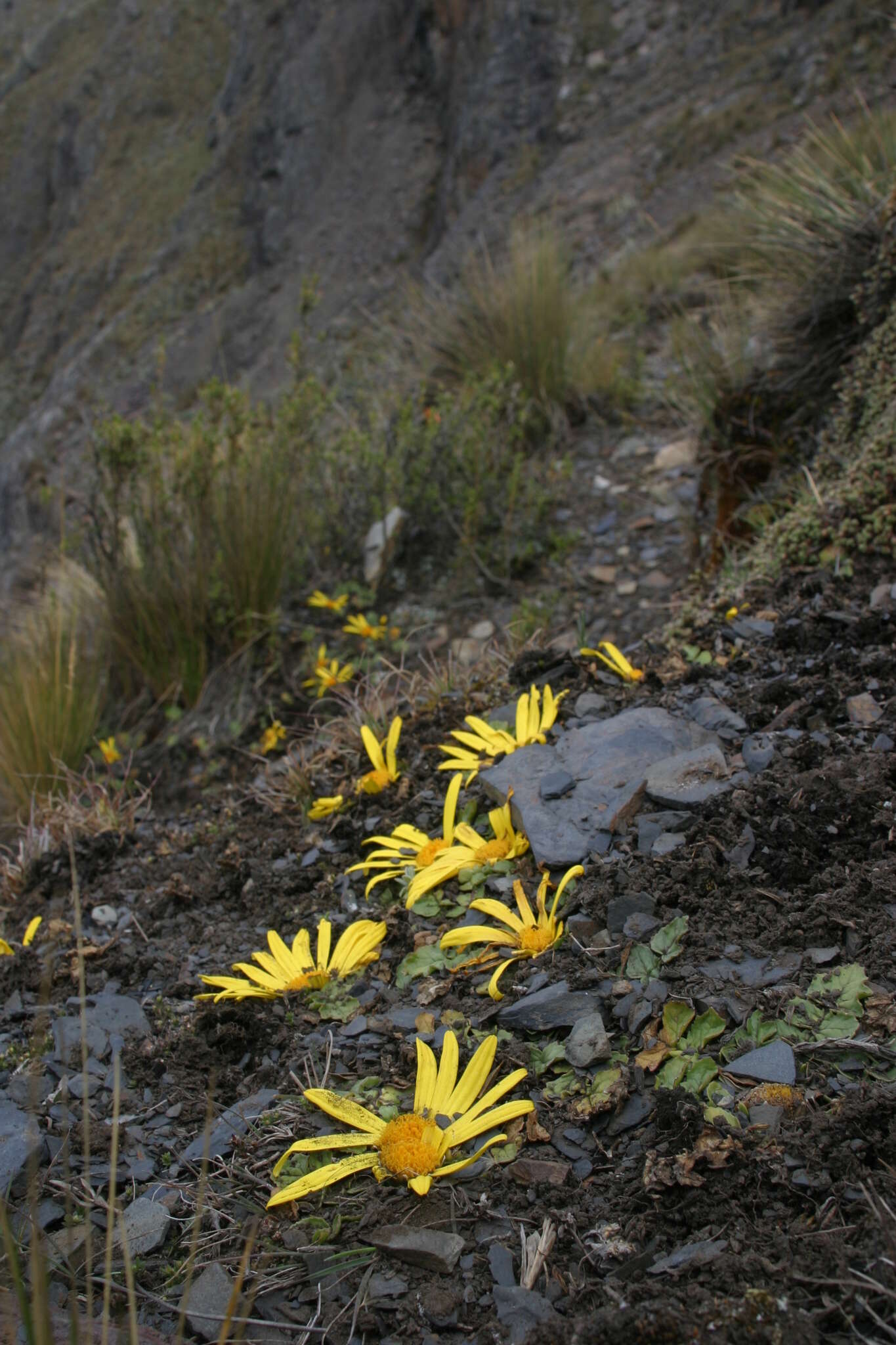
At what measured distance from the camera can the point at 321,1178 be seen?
1302 millimetres

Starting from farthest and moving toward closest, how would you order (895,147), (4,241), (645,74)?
(4,241) < (645,74) < (895,147)

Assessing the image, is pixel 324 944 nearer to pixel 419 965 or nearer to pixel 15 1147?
pixel 419 965

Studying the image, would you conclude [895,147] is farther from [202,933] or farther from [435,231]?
[435,231]

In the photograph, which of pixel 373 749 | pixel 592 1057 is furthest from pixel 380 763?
pixel 592 1057

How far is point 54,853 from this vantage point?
8.61 ft

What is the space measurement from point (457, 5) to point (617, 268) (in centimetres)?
1351

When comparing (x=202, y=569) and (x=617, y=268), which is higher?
(x=202, y=569)

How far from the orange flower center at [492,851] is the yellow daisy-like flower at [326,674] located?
47.0 inches

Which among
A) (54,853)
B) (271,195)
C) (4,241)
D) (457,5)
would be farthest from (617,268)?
(4,241)

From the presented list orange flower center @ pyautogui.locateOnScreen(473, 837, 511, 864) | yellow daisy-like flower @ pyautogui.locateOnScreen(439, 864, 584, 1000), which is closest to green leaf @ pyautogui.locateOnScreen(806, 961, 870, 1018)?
yellow daisy-like flower @ pyautogui.locateOnScreen(439, 864, 584, 1000)

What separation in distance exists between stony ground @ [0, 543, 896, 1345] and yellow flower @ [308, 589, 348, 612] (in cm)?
143

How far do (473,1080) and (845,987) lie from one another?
0.57 meters

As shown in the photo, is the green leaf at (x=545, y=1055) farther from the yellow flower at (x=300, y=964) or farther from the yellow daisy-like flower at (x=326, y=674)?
the yellow daisy-like flower at (x=326, y=674)

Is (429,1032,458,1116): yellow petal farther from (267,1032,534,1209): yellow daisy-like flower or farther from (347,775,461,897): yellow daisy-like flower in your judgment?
(347,775,461,897): yellow daisy-like flower
